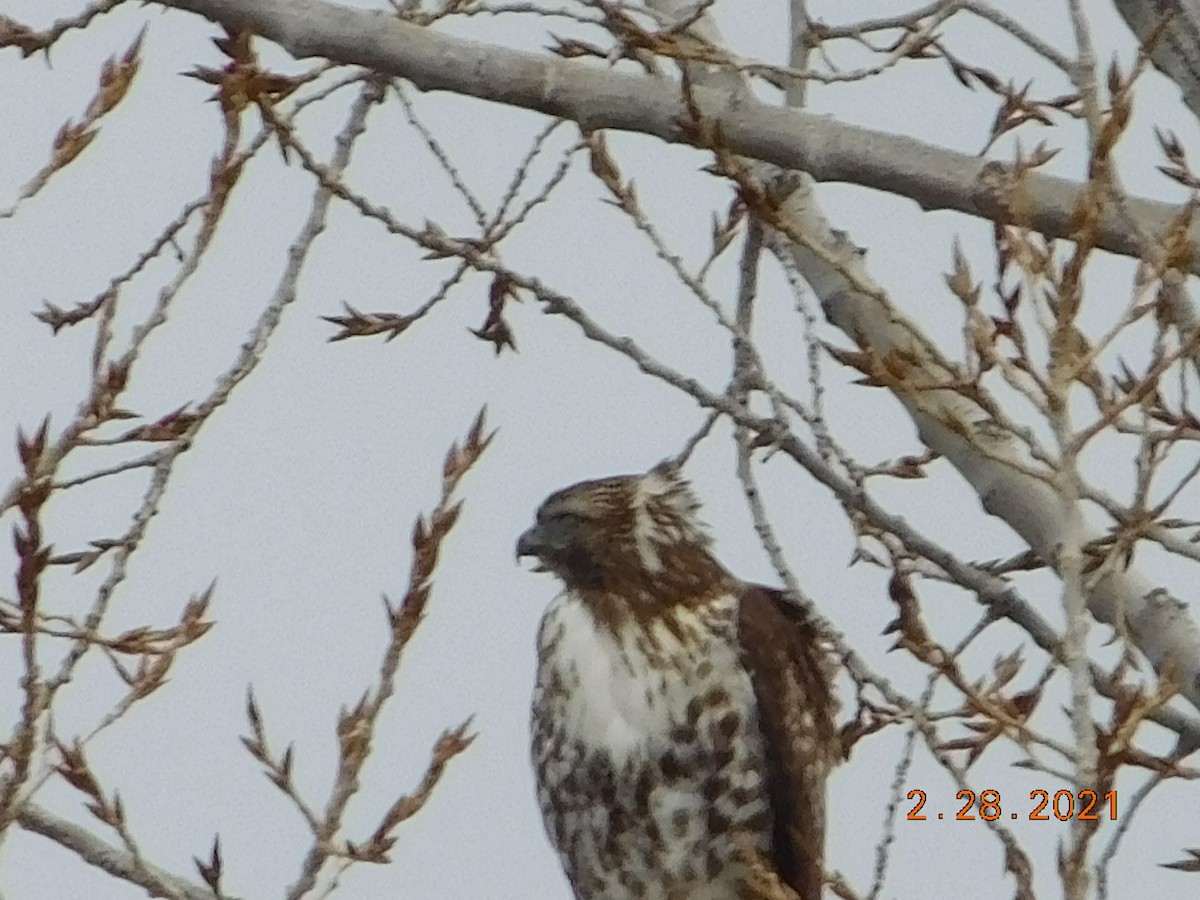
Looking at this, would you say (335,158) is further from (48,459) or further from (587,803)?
(587,803)

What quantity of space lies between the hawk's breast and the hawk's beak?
17 cm

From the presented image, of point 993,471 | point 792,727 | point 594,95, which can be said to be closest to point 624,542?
→ point 792,727

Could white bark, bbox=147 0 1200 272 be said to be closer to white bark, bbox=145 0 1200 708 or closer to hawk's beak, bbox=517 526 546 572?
white bark, bbox=145 0 1200 708

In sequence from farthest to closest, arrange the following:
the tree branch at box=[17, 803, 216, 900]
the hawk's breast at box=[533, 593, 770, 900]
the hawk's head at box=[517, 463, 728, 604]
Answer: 1. the hawk's head at box=[517, 463, 728, 604]
2. the hawk's breast at box=[533, 593, 770, 900]
3. the tree branch at box=[17, 803, 216, 900]

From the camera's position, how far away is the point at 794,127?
143 inches

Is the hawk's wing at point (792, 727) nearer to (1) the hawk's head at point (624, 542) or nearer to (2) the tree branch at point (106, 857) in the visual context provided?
(1) the hawk's head at point (624, 542)

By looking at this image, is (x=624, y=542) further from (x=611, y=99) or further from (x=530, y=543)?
(x=611, y=99)

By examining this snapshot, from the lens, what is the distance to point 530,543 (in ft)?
16.4

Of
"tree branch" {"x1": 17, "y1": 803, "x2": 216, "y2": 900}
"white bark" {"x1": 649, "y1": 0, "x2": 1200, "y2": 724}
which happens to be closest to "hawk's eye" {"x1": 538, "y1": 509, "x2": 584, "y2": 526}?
"white bark" {"x1": 649, "y1": 0, "x2": 1200, "y2": 724}

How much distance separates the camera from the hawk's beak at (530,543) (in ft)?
16.4

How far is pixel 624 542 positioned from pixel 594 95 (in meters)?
1.56

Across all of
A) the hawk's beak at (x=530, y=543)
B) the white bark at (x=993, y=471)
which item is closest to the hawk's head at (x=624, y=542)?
the hawk's beak at (x=530, y=543)

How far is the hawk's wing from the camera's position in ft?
15.8

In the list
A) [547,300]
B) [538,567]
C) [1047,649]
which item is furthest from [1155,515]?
[538,567]
